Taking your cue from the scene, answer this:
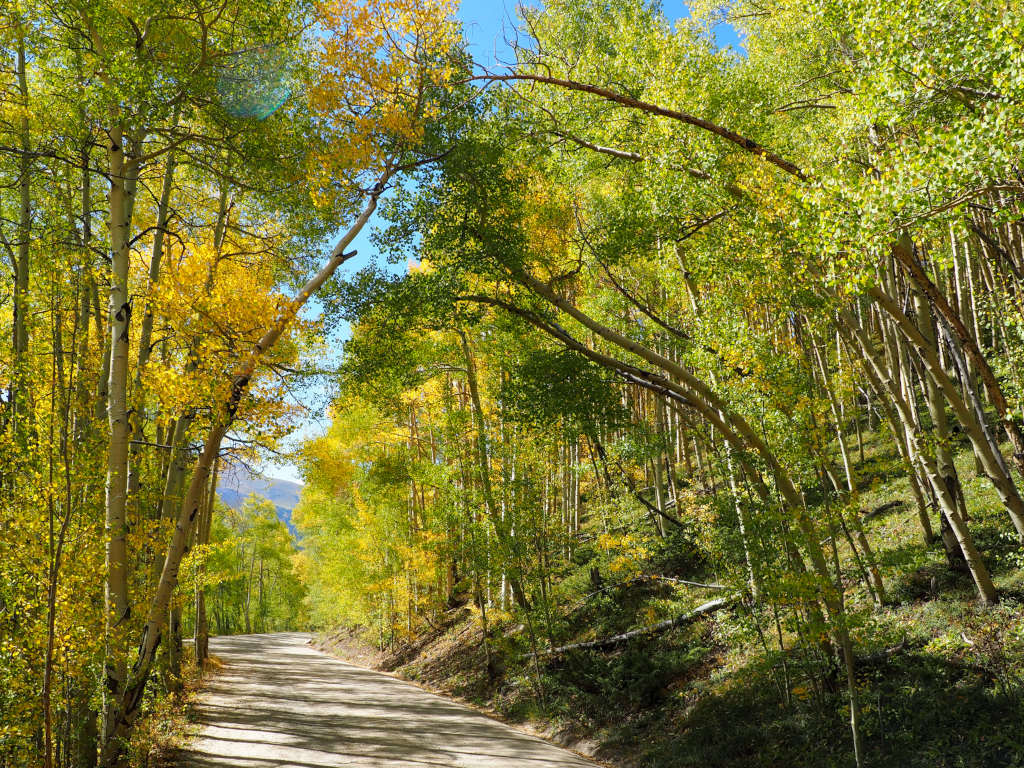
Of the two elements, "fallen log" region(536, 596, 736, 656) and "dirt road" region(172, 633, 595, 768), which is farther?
"fallen log" region(536, 596, 736, 656)

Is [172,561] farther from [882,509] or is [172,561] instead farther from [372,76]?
[882,509]

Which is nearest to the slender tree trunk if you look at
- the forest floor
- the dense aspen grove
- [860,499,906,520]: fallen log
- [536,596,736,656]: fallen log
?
the dense aspen grove

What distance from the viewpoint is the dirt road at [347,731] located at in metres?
7.05

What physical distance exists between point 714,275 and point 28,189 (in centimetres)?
827

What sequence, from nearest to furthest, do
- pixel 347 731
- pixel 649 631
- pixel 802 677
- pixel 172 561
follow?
pixel 172 561 → pixel 802 677 → pixel 347 731 → pixel 649 631

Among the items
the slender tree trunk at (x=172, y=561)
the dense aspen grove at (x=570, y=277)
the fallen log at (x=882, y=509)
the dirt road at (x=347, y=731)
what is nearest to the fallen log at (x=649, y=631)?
the dense aspen grove at (x=570, y=277)

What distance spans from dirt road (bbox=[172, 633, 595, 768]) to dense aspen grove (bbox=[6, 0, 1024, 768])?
4.72 feet

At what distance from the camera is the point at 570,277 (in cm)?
736

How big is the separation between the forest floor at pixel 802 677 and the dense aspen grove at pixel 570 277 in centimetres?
5

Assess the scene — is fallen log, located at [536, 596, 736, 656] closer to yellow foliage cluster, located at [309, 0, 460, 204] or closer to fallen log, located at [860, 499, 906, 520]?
fallen log, located at [860, 499, 906, 520]

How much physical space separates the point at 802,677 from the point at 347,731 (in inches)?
253

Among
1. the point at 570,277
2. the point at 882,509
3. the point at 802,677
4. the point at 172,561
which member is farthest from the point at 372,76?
the point at 882,509

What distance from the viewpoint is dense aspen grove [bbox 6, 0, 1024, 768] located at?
455 centimetres

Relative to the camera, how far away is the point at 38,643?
4.58 metres
